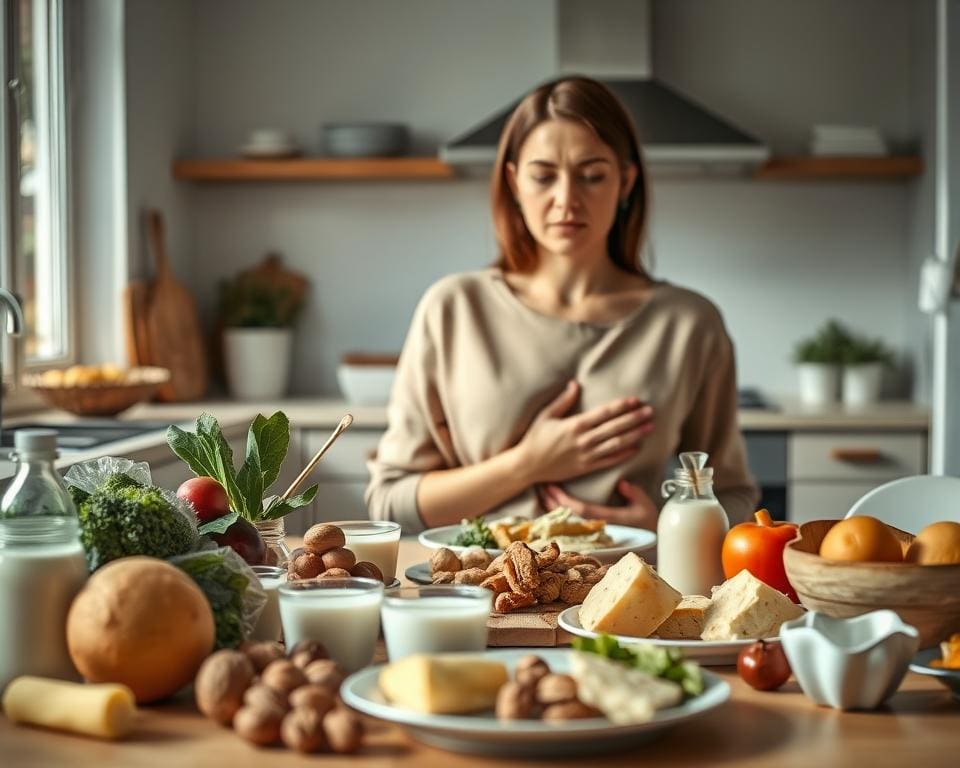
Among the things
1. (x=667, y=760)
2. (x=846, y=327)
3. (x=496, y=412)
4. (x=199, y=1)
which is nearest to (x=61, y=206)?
(x=199, y=1)

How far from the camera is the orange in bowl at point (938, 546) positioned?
1.06 meters

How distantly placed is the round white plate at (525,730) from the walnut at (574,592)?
0.39 m

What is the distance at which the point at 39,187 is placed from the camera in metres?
3.57

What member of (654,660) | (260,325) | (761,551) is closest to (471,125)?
Answer: (260,325)

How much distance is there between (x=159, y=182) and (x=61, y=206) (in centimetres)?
42

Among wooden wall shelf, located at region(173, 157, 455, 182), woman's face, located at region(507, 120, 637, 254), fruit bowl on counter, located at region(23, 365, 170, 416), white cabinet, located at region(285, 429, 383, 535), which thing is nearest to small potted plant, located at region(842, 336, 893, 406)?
wooden wall shelf, located at region(173, 157, 455, 182)

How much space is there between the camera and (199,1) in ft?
14.1

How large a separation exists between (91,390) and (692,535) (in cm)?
204

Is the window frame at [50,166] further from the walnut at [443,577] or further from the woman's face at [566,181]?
the walnut at [443,577]

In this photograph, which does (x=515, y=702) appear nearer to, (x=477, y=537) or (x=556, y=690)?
Result: (x=556, y=690)

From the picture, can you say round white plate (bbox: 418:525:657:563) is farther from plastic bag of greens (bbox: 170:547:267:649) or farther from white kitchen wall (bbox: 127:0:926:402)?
white kitchen wall (bbox: 127:0:926:402)

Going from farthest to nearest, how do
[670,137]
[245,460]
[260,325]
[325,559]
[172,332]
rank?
[260,325]
[172,332]
[670,137]
[245,460]
[325,559]

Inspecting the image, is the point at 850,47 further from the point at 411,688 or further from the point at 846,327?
the point at 411,688

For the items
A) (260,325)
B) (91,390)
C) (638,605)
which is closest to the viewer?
(638,605)
